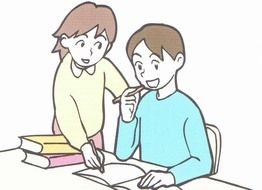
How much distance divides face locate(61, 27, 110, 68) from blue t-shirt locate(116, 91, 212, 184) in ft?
0.51

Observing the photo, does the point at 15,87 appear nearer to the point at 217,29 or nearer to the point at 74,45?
the point at 74,45

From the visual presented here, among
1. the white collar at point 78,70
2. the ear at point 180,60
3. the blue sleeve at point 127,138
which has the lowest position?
the blue sleeve at point 127,138

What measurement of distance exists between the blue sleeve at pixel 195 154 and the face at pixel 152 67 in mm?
107

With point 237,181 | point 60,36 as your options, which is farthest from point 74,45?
point 237,181

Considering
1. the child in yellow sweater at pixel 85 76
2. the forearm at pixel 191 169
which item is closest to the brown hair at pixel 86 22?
the child in yellow sweater at pixel 85 76

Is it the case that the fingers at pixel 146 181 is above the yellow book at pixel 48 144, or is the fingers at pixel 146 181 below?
below

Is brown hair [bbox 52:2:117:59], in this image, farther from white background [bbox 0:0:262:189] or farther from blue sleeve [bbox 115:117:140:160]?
blue sleeve [bbox 115:117:140:160]

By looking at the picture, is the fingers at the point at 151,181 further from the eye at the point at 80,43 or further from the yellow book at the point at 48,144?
the eye at the point at 80,43

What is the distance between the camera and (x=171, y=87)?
1116 mm

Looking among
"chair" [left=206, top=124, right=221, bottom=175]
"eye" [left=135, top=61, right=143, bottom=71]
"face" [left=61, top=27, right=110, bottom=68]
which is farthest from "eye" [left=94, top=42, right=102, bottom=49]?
"chair" [left=206, top=124, right=221, bottom=175]

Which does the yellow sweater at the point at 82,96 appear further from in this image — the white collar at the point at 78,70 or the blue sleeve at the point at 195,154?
the blue sleeve at the point at 195,154

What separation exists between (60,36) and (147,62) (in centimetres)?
23

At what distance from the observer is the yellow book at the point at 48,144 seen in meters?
1.19

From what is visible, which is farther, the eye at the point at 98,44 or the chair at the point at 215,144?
the eye at the point at 98,44
